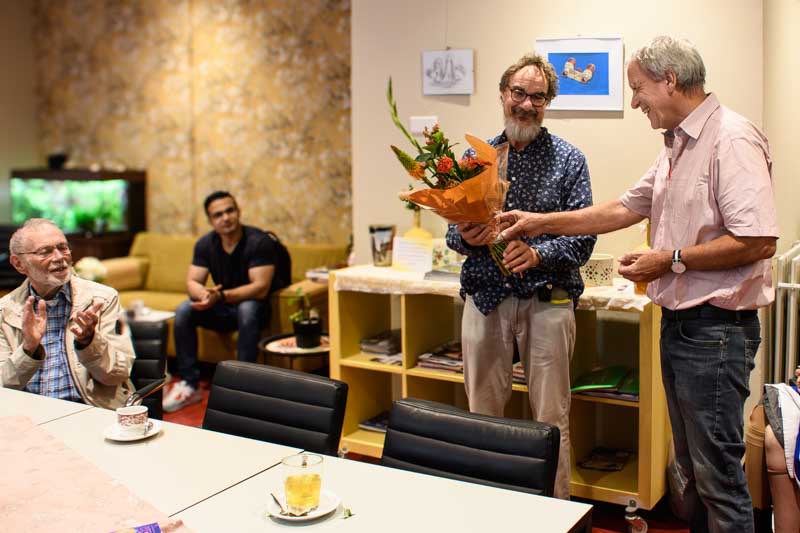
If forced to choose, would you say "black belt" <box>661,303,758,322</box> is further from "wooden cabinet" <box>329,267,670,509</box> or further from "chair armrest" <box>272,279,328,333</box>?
"chair armrest" <box>272,279,328,333</box>

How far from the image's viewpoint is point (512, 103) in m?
3.13

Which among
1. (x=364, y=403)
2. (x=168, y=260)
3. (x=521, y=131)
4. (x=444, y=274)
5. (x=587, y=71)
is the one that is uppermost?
(x=587, y=71)

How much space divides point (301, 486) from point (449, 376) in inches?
85.0

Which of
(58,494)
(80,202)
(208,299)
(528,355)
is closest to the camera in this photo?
(58,494)

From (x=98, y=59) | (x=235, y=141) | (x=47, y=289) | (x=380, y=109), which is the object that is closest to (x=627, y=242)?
(x=380, y=109)

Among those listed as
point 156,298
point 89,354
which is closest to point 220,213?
point 156,298

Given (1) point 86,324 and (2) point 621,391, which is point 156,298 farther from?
(2) point 621,391

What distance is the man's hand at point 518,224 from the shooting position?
2.97 m

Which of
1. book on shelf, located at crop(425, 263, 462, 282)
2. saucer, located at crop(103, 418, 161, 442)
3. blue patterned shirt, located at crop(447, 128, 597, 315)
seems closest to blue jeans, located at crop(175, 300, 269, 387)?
book on shelf, located at crop(425, 263, 462, 282)

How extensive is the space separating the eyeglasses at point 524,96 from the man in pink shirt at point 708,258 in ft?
1.90

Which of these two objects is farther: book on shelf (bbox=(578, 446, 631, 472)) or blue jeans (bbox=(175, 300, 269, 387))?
blue jeans (bbox=(175, 300, 269, 387))

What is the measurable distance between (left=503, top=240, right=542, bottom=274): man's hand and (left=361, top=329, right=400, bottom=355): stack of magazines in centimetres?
141

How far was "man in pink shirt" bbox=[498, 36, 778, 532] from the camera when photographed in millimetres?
2387

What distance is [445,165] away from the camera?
280 cm
